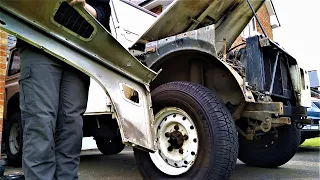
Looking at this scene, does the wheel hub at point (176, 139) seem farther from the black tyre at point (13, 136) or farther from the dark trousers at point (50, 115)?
the black tyre at point (13, 136)

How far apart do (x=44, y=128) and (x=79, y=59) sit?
1.61 feet

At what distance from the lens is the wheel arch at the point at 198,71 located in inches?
119

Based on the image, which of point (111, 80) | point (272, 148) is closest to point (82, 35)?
point (111, 80)

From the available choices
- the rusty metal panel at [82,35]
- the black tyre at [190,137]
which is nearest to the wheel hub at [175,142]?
the black tyre at [190,137]

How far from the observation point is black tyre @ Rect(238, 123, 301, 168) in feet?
12.6

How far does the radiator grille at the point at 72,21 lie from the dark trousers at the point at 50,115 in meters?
0.22

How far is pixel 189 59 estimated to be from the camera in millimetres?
3279

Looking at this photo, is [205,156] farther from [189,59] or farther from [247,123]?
[189,59]

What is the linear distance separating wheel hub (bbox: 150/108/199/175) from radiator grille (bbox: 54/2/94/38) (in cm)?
126

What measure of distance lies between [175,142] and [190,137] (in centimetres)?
16

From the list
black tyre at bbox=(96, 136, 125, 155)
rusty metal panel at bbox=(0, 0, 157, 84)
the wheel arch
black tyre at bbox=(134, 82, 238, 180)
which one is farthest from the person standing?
black tyre at bbox=(96, 136, 125, 155)

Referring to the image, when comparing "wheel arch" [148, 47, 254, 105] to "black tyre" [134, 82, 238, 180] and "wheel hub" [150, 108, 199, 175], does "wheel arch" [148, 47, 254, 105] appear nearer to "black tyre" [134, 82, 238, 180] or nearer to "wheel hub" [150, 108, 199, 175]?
"black tyre" [134, 82, 238, 180]

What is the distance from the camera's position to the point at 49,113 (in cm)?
155

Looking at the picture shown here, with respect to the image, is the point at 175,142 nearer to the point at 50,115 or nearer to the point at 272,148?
the point at 50,115
